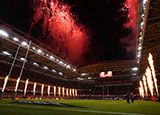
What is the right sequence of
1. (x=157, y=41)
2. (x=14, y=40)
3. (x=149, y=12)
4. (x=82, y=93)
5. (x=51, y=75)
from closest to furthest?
(x=149, y=12), (x=157, y=41), (x=14, y=40), (x=51, y=75), (x=82, y=93)

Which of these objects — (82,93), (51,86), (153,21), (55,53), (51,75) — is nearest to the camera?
(153,21)

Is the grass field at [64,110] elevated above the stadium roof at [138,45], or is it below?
below

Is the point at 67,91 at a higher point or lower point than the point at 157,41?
lower

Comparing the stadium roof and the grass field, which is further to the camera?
the stadium roof

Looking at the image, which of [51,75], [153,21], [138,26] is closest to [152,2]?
[153,21]

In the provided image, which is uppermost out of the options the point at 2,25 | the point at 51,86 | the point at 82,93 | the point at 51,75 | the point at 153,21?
the point at 2,25

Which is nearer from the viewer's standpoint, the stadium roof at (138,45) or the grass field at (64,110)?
the grass field at (64,110)

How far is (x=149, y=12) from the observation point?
37.0 feet

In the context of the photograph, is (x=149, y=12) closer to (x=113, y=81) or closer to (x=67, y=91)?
(x=113, y=81)

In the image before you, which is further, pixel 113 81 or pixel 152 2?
pixel 113 81

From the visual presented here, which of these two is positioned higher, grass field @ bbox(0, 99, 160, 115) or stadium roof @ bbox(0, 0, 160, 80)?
stadium roof @ bbox(0, 0, 160, 80)

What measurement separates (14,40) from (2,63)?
53.9ft

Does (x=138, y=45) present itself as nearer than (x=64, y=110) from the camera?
No

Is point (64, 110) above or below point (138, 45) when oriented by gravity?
below
